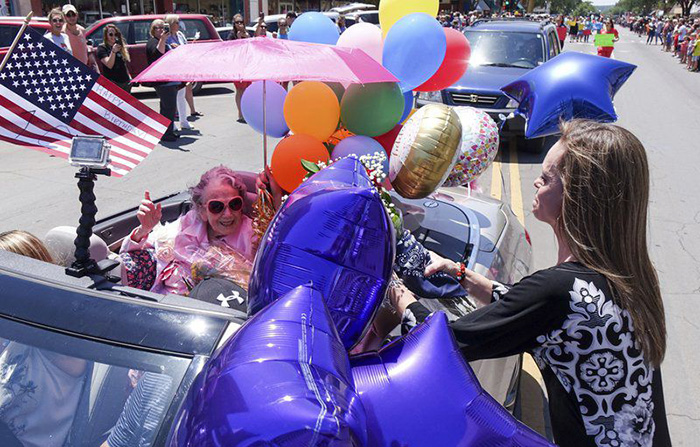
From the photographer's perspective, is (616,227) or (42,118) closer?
(616,227)

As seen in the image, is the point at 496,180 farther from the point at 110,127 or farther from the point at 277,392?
the point at 277,392

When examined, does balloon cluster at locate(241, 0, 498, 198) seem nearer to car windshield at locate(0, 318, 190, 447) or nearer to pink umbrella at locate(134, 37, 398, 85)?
pink umbrella at locate(134, 37, 398, 85)

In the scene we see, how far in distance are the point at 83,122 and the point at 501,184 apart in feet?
19.5

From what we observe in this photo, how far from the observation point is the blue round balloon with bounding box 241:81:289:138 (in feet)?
12.1

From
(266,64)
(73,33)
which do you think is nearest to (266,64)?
(266,64)

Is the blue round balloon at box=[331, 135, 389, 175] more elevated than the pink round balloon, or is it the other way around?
the pink round balloon

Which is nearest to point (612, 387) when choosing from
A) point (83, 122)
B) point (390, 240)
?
point (390, 240)

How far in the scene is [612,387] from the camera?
1516 mm

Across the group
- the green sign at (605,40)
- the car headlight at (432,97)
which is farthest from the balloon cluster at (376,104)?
the green sign at (605,40)

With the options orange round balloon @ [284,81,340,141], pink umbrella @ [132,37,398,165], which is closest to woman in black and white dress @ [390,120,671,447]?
pink umbrella @ [132,37,398,165]

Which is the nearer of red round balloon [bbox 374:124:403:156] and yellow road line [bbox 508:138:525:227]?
red round balloon [bbox 374:124:403:156]

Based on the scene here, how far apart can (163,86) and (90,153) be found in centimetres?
776

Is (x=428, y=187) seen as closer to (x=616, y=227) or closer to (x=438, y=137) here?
(x=438, y=137)

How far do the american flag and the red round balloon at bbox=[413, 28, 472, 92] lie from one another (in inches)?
71.6
